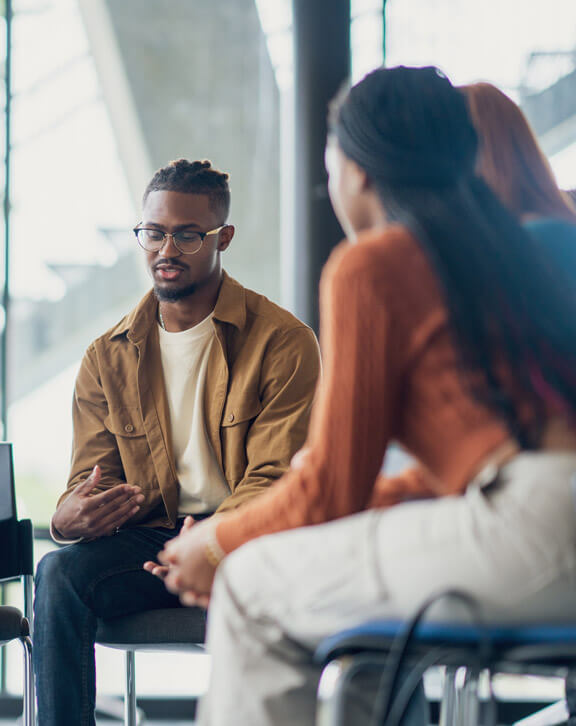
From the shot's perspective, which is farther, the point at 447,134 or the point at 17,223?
the point at 17,223

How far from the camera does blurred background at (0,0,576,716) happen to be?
3494 mm

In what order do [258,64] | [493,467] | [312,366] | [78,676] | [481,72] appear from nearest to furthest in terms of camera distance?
[493,467], [78,676], [312,366], [481,72], [258,64]

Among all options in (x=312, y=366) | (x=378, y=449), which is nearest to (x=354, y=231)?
(x=378, y=449)

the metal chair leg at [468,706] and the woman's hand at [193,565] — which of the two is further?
the metal chair leg at [468,706]

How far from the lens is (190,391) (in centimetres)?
231

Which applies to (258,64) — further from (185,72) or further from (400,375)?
(400,375)

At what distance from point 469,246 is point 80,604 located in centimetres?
125

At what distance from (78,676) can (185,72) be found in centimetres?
256

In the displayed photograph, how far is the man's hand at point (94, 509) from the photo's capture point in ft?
6.81

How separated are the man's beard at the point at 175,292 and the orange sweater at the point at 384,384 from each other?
1163 mm

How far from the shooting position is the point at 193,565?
1323mm

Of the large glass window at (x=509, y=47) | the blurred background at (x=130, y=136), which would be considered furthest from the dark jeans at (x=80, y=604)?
the large glass window at (x=509, y=47)

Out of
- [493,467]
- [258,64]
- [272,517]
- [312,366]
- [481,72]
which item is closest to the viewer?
[493,467]

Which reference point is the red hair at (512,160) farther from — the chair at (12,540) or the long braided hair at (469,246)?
the chair at (12,540)
